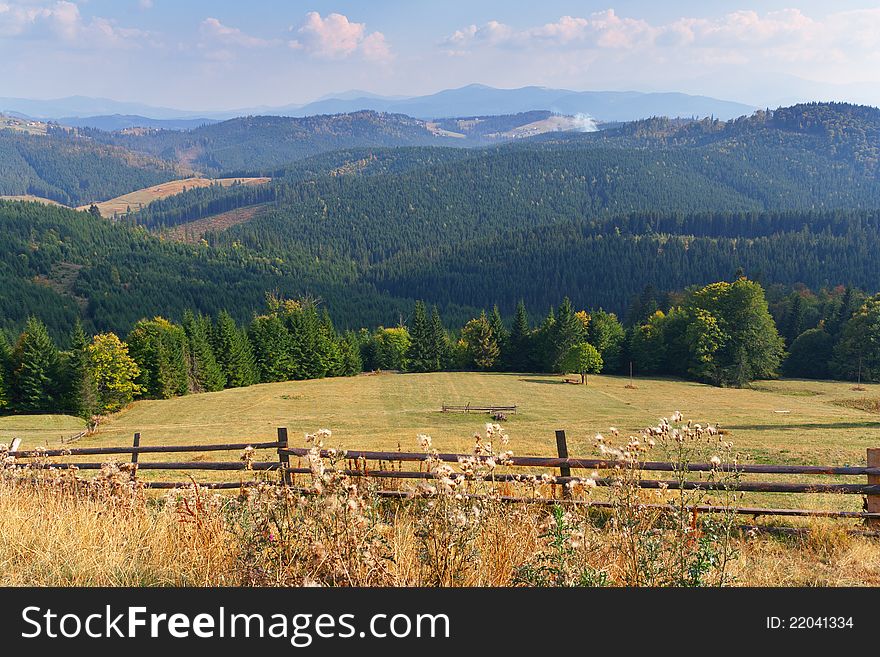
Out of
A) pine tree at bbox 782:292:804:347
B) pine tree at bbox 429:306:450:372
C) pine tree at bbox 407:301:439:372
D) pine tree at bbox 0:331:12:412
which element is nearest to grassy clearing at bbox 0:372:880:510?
pine tree at bbox 0:331:12:412

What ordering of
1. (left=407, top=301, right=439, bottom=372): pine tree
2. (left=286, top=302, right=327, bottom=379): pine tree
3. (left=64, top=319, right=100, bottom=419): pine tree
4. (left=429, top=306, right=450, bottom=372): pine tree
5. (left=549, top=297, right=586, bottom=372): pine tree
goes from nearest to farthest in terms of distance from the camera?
(left=64, top=319, right=100, bottom=419): pine tree, (left=549, top=297, right=586, bottom=372): pine tree, (left=286, top=302, right=327, bottom=379): pine tree, (left=407, top=301, right=439, bottom=372): pine tree, (left=429, top=306, right=450, bottom=372): pine tree

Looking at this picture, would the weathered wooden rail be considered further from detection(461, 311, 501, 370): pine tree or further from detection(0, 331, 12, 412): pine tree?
detection(0, 331, 12, 412): pine tree

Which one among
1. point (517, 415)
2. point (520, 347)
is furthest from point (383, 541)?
point (520, 347)

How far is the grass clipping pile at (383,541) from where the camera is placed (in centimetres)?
459

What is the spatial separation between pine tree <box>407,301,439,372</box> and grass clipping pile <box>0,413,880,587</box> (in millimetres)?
83767

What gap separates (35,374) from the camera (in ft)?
197

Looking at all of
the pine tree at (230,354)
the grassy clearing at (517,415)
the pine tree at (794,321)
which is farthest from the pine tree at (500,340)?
the pine tree at (794,321)

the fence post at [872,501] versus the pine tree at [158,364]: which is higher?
the fence post at [872,501]

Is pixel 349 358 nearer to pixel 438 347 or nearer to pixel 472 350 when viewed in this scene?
pixel 438 347

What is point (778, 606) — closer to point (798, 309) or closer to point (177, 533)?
point (177, 533)

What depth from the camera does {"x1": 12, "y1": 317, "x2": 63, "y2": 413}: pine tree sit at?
59.8 meters

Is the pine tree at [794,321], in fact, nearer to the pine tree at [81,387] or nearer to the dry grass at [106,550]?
the pine tree at [81,387]

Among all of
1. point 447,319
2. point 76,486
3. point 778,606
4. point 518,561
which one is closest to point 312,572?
point 518,561

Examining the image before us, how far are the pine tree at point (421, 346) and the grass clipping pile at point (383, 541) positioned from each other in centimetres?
8377
